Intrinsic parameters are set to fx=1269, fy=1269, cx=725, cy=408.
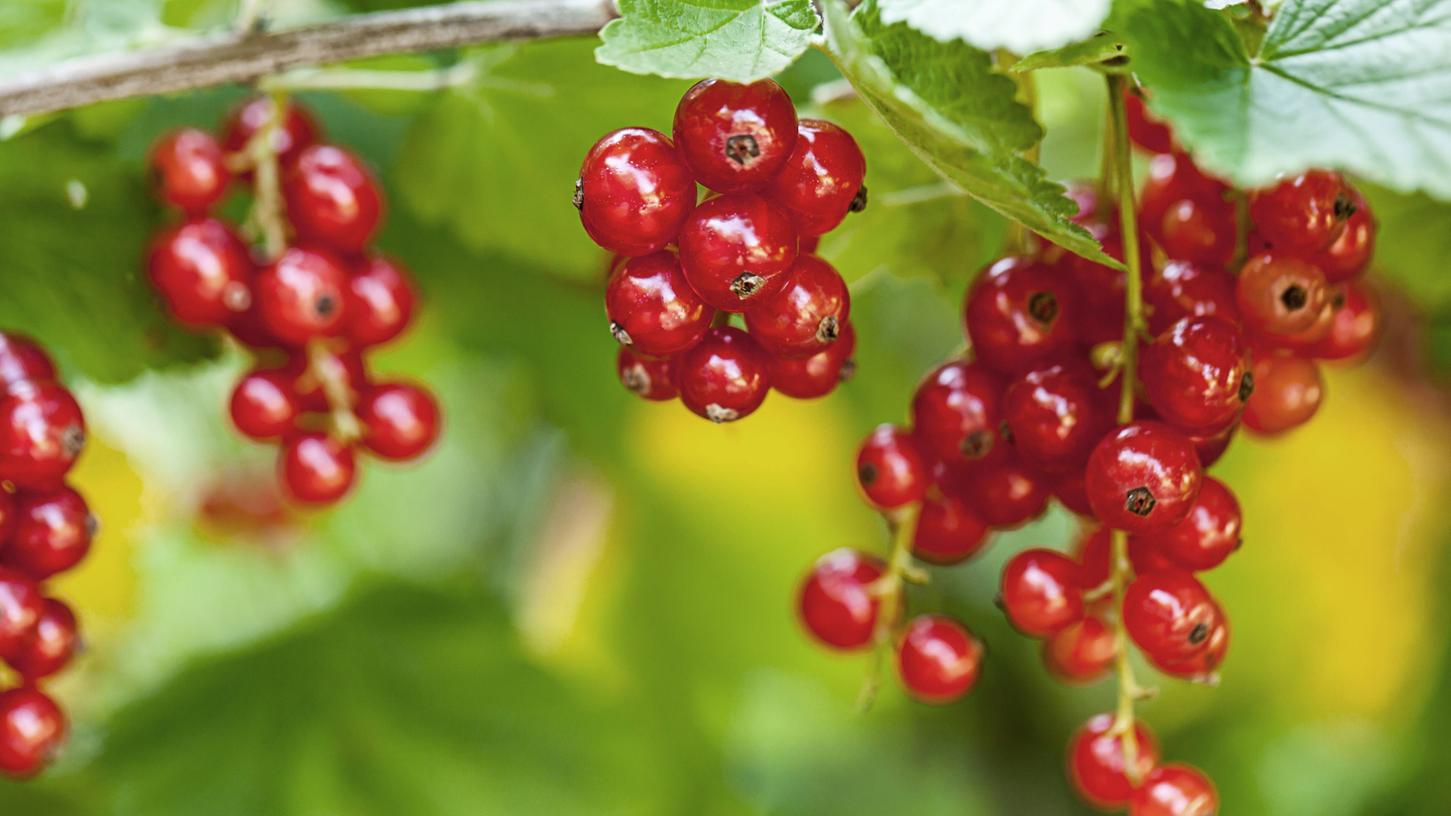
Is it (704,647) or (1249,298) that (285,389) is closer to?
(1249,298)

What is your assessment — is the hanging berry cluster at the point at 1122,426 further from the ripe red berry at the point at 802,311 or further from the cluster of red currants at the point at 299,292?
the cluster of red currants at the point at 299,292

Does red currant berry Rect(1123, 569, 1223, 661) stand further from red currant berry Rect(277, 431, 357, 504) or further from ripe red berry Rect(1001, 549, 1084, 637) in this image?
red currant berry Rect(277, 431, 357, 504)

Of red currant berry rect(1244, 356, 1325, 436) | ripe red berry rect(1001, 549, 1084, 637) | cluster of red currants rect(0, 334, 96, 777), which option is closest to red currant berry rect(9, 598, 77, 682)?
cluster of red currants rect(0, 334, 96, 777)

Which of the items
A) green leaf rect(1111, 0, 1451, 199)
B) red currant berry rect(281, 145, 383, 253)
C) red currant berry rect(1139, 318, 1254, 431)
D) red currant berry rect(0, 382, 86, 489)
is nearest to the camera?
green leaf rect(1111, 0, 1451, 199)

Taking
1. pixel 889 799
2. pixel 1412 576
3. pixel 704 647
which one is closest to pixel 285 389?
pixel 704 647

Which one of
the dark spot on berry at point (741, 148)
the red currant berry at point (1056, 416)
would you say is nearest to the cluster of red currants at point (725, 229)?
the dark spot on berry at point (741, 148)

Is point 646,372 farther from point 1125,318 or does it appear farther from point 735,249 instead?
point 1125,318
